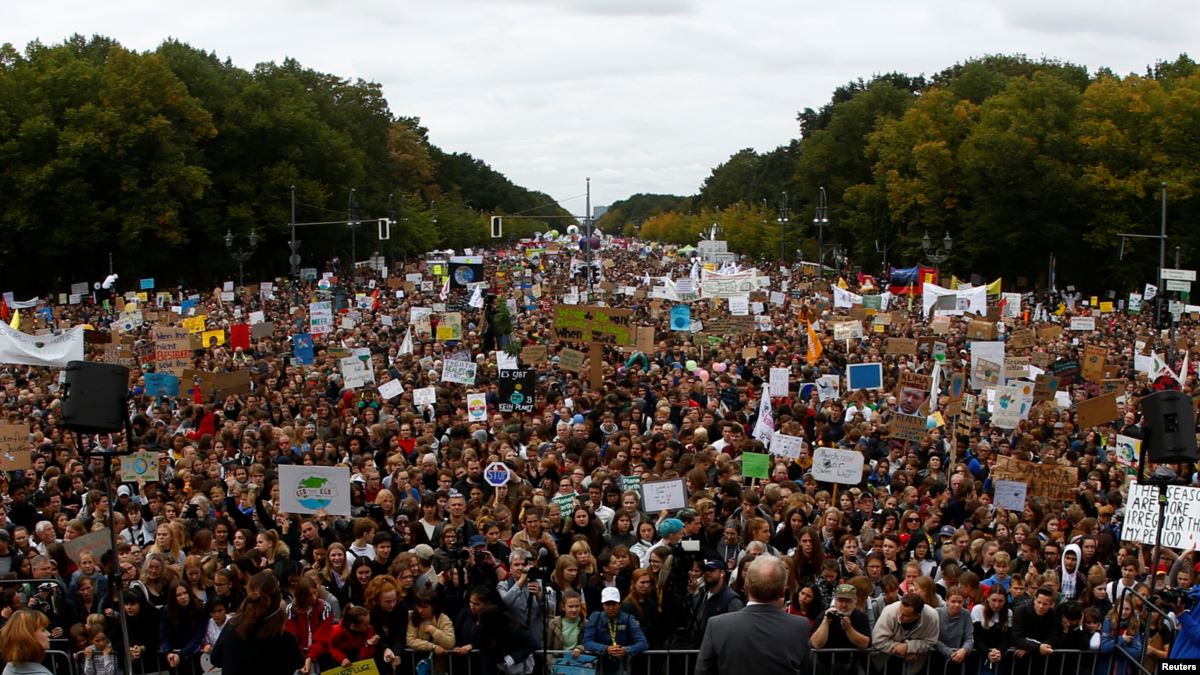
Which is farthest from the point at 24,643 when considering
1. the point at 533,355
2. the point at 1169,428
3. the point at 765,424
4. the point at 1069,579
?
the point at 533,355

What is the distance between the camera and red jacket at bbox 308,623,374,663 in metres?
8.38

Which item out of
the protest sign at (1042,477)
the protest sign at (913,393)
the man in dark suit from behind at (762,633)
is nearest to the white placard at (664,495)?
the protest sign at (1042,477)

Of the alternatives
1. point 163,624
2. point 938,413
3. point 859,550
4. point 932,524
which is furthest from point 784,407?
point 163,624

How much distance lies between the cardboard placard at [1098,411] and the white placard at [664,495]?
312 inches

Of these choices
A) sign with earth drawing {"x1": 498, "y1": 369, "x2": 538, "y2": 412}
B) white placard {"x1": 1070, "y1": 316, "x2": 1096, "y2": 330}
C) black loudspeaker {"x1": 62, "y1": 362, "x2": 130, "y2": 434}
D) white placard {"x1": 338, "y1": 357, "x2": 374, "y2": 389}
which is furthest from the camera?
white placard {"x1": 1070, "y1": 316, "x2": 1096, "y2": 330}

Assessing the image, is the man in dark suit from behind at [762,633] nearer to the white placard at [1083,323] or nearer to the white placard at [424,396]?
the white placard at [424,396]

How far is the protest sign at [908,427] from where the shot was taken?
54.4 feet

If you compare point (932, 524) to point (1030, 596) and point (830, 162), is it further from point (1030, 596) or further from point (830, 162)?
point (830, 162)

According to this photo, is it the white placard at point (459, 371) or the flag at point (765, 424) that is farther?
the white placard at point (459, 371)

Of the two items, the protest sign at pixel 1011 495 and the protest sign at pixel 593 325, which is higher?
the protest sign at pixel 593 325

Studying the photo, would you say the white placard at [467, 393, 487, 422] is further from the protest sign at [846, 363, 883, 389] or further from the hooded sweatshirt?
the hooded sweatshirt

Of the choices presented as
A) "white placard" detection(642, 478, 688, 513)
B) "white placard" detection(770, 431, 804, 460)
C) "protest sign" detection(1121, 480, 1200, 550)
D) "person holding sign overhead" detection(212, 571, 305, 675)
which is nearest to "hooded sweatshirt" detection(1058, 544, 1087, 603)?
"protest sign" detection(1121, 480, 1200, 550)

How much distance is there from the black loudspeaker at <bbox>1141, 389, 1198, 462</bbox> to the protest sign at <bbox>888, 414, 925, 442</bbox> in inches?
305

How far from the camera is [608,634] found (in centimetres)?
862
